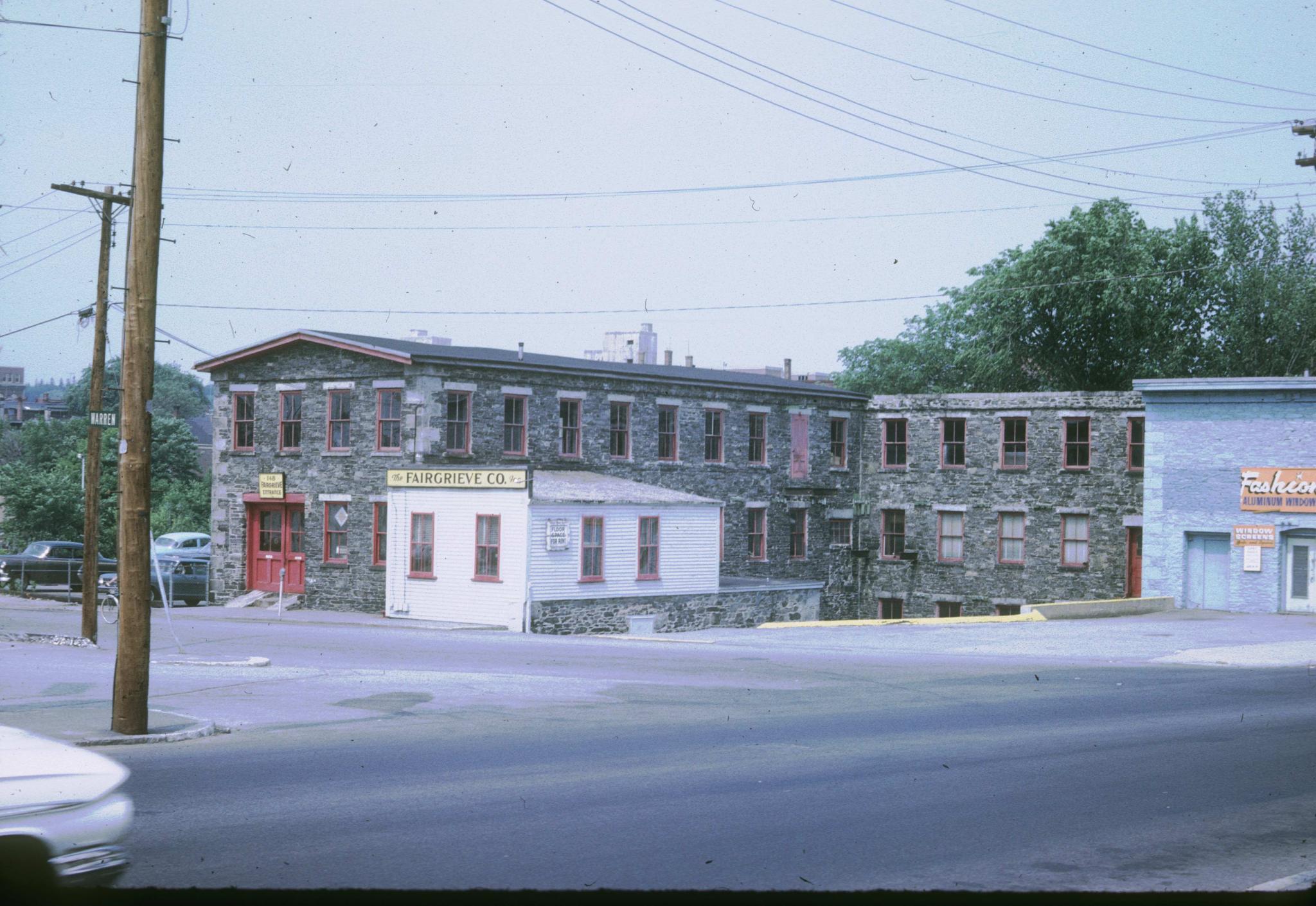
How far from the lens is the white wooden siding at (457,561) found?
33.3 m

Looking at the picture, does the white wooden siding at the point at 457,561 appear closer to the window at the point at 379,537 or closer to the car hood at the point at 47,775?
the window at the point at 379,537

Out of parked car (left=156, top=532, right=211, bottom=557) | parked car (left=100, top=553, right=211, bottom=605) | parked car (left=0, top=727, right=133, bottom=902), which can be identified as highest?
parked car (left=0, top=727, right=133, bottom=902)

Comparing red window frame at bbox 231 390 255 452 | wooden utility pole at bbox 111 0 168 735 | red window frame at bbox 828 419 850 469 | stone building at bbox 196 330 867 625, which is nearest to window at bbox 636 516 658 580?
stone building at bbox 196 330 867 625

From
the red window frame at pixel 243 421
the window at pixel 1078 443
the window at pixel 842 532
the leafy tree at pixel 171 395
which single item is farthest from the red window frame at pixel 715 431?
the leafy tree at pixel 171 395

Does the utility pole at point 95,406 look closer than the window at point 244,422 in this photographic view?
Yes

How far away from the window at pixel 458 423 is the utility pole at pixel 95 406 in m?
10.4

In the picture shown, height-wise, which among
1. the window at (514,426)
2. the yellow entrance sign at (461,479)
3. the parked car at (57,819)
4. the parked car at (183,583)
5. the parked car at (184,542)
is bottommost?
the parked car at (183,583)

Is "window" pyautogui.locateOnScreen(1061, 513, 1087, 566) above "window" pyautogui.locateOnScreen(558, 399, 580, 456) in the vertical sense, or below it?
below

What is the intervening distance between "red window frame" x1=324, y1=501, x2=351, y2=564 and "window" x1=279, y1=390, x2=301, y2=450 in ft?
7.38

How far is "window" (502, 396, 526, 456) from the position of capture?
38.6 meters

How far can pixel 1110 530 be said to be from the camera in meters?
43.6

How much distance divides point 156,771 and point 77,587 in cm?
3614

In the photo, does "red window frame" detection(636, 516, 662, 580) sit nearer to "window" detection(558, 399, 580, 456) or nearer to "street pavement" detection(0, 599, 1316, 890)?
"window" detection(558, 399, 580, 456)

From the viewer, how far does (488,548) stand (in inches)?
1337
